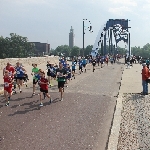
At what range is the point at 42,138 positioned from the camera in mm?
7328

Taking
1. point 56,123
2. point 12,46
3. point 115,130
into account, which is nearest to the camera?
point 115,130

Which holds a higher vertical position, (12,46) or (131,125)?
(12,46)

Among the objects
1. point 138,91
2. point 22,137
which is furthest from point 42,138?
point 138,91

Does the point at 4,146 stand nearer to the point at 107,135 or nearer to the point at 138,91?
the point at 107,135

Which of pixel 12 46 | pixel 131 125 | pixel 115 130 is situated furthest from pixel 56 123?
pixel 12 46

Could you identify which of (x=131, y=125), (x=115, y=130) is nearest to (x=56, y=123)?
(x=115, y=130)

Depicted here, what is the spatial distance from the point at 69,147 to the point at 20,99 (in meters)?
6.52

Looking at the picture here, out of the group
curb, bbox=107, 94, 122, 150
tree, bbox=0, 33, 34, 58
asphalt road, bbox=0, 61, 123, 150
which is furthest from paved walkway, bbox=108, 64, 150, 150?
tree, bbox=0, 33, 34, 58

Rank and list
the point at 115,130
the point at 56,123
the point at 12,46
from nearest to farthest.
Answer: the point at 115,130 < the point at 56,123 < the point at 12,46

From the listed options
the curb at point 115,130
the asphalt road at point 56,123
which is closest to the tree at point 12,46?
the asphalt road at point 56,123

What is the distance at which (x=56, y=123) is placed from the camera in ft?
28.8

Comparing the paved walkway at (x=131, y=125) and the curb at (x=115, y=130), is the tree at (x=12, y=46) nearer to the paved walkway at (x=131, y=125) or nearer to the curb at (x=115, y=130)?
the paved walkway at (x=131, y=125)

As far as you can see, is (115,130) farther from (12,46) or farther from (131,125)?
(12,46)

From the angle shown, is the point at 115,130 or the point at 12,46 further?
the point at 12,46
